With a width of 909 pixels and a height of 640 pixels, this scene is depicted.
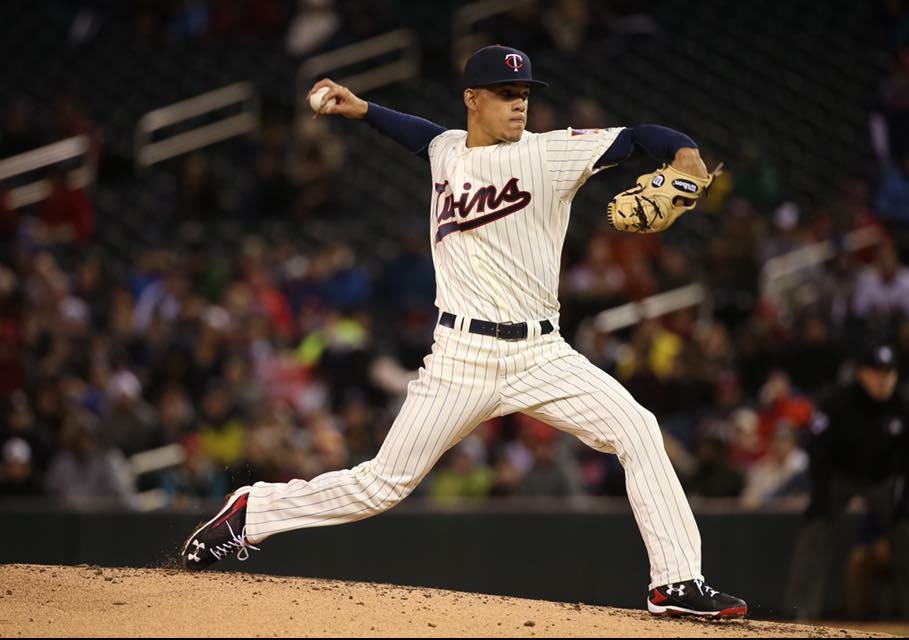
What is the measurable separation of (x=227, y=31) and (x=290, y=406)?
651cm

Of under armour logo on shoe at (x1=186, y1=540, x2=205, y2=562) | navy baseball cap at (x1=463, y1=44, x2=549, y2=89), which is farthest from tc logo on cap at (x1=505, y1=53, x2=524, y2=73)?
under armour logo on shoe at (x1=186, y1=540, x2=205, y2=562)

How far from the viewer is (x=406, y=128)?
18.5 ft

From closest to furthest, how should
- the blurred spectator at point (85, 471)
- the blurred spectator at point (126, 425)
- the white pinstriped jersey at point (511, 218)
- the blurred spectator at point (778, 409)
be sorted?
the white pinstriped jersey at point (511, 218)
the blurred spectator at point (85, 471)
the blurred spectator at point (778, 409)
the blurred spectator at point (126, 425)

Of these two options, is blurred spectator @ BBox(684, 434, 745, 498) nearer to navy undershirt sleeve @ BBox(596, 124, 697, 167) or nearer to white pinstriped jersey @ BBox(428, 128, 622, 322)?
white pinstriped jersey @ BBox(428, 128, 622, 322)

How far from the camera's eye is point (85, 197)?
13.8m

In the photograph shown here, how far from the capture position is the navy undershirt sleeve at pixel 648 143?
5113 millimetres

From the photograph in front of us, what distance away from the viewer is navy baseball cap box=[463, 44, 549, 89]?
5.29 m

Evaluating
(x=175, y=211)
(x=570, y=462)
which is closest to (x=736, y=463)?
(x=570, y=462)

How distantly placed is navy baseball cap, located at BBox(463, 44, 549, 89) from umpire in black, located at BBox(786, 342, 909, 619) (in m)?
3.82

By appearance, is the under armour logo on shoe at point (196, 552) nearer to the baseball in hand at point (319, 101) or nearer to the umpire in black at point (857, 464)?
the baseball in hand at point (319, 101)

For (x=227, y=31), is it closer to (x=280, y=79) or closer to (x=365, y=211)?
(x=280, y=79)

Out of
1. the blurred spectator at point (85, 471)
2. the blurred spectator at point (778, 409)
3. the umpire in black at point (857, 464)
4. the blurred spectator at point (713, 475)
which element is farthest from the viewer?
the blurred spectator at point (778, 409)

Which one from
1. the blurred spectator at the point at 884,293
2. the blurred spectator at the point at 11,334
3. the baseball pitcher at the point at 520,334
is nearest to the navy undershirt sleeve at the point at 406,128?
the baseball pitcher at the point at 520,334

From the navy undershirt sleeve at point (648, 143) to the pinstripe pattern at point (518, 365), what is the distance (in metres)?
0.04
